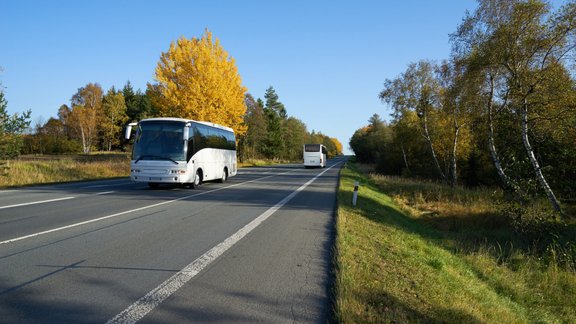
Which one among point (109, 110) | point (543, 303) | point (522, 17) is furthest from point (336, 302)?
point (109, 110)

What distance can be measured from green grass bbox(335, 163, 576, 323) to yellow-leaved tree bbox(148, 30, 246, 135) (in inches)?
863

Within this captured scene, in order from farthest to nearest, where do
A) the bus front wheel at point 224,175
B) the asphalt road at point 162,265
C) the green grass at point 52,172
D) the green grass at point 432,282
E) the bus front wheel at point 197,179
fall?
1. the bus front wheel at point 224,175
2. the green grass at point 52,172
3. the bus front wheel at point 197,179
4. the green grass at point 432,282
5. the asphalt road at point 162,265

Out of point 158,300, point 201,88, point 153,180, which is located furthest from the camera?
point 201,88

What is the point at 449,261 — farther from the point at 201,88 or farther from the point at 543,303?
the point at 201,88

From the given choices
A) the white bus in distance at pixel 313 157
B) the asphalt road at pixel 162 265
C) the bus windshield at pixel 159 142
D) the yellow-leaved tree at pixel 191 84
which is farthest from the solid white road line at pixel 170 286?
the white bus in distance at pixel 313 157

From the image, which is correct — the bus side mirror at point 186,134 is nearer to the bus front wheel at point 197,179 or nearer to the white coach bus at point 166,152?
the white coach bus at point 166,152

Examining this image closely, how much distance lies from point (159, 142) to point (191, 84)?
52.3 ft

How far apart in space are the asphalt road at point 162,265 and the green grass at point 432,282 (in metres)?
0.44

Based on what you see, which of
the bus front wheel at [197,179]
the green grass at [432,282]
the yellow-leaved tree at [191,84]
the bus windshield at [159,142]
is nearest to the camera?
the green grass at [432,282]

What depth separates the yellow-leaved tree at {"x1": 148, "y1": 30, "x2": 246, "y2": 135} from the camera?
31.5 metres

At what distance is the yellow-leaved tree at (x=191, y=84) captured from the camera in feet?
103

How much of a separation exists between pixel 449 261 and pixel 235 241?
4440mm

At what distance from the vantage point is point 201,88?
32094mm

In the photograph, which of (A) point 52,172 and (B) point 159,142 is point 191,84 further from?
(B) point 159,142
